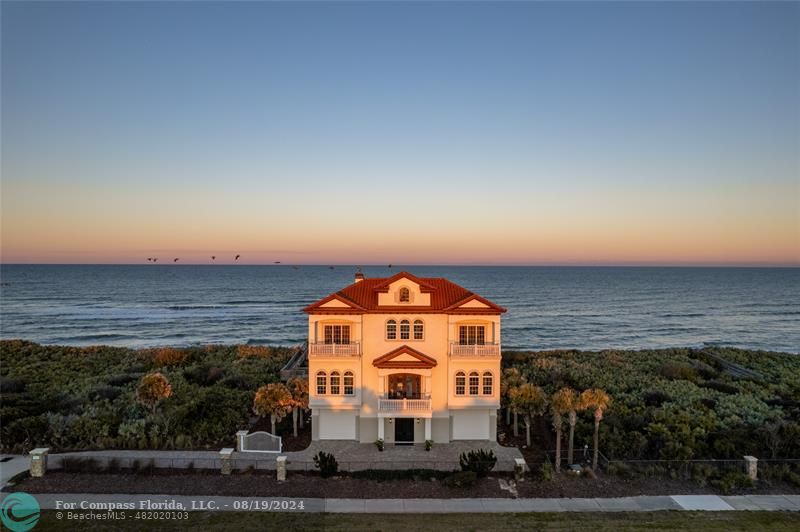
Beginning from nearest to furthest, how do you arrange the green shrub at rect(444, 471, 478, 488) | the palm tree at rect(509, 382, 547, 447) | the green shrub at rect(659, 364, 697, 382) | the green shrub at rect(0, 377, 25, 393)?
1. the green shrub at rect(444, 471, 478, 488)
2. the palm tree at rect(509, 382, 547, 447)
3. the green shrub at rect(0, 377, 25, 393)
4. the green shrub at rect(659, 364, 697, 382)

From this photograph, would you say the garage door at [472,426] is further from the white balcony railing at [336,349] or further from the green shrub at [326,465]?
the green shrub at [326,465]

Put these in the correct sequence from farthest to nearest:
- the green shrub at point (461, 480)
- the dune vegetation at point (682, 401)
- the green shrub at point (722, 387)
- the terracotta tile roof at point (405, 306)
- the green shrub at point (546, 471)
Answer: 1. the green shrub at point (722, 387)
2. the terracotta tile roof at point (405, 306)
3. the dune vegetation at point (682, 401)
4. the green shrub at point (546, 471)
5. the green shrub at point (461, 480)

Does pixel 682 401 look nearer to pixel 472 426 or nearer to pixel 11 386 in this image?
pixel 472 426

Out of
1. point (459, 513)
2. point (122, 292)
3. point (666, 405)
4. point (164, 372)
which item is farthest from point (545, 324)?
point (122, 292)

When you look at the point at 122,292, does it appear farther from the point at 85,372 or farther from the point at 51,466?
the point at 51,466

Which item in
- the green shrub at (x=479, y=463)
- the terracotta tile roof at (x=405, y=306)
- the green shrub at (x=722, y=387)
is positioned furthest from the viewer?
the green shrub at (x=722, y=387)

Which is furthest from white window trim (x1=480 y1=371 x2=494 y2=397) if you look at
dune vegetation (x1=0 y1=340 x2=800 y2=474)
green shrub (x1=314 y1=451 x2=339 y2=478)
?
green shrub (x1=314 y1=451 x2=339 y2=478)

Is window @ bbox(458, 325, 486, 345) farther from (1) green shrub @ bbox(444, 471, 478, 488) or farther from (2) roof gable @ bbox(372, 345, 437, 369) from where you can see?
(1) green shrub @ bbox(444, 471, 478, 488)

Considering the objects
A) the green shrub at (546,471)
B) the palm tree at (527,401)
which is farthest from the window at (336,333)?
the green shrub at (546,471)
